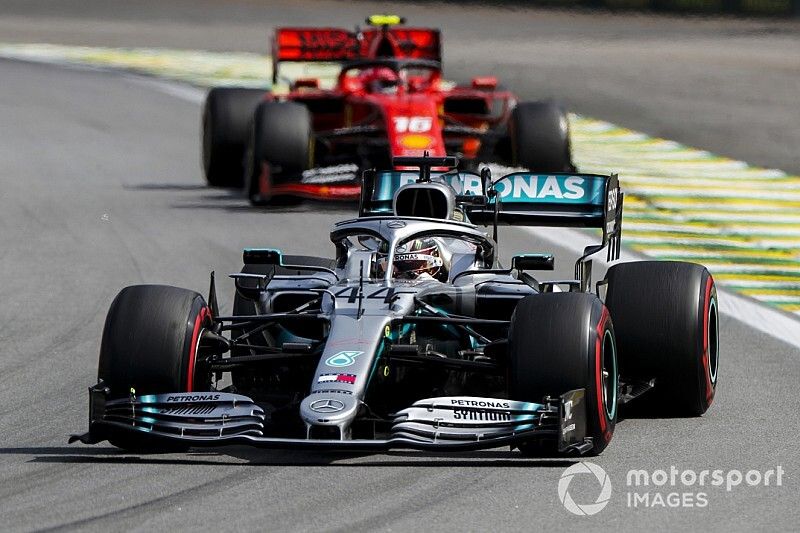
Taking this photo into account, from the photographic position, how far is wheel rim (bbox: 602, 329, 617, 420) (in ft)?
30.2

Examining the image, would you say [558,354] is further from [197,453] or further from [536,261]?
[197,453]

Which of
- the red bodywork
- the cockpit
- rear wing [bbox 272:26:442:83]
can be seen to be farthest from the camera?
rear wing [bbox 272:26:442:83]

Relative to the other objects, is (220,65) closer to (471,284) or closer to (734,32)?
(734,32)

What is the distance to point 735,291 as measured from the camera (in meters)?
14.7

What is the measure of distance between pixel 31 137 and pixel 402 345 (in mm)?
17585

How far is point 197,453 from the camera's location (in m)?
9.10

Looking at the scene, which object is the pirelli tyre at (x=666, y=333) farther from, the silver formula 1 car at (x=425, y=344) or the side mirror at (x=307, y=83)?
the side mirror at (x=307, y=83)

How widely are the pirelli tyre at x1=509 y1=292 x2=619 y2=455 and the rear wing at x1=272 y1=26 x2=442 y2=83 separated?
12.9 meters

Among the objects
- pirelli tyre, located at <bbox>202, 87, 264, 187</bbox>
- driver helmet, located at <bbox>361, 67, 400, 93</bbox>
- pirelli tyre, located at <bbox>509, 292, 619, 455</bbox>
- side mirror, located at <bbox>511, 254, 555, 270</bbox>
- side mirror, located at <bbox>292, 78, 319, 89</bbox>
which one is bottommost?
pirelli tyre, located at <bbox>202, 87, 264, 187</bbox>

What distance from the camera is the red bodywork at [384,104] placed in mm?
18953

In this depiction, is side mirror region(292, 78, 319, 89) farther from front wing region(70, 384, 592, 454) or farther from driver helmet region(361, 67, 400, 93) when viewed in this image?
front wing region(70, 384, 592, 454)

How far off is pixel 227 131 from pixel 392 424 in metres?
12.8

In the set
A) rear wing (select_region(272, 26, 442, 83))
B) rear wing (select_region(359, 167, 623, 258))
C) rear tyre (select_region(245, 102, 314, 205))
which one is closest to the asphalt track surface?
rear tyre (select_region(245, 102, 314, 205))

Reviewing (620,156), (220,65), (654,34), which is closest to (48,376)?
(620,156)
